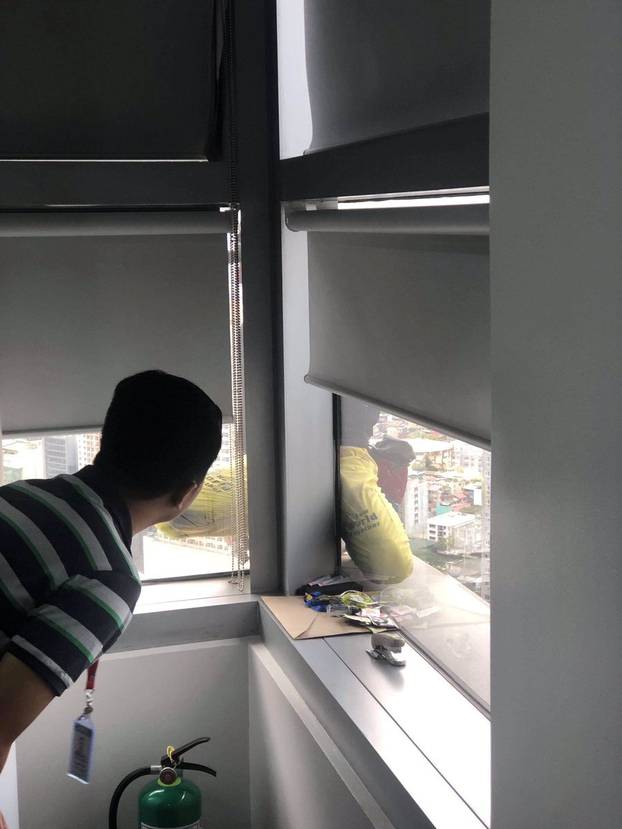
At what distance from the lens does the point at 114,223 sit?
98.6 inches

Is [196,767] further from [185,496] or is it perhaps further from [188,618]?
[185,496]

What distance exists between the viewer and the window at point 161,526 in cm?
266

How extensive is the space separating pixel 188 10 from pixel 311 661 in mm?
1639

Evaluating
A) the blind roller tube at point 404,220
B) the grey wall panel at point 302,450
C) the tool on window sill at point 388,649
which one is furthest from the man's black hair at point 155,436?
the grey wall panel at point 302,450

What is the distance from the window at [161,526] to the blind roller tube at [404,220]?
0.72 meters

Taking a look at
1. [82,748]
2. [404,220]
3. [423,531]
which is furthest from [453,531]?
[82,748]

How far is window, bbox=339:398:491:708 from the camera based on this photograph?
1862 millimetres

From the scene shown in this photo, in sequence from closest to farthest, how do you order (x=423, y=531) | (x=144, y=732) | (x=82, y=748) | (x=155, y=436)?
(x=155, y=436)
(x=82, y=748)
(x=423, y=531)
(x=144, y=732)

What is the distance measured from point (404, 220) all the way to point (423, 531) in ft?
2.35

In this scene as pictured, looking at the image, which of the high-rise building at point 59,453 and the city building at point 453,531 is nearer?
the city building at point 453,531

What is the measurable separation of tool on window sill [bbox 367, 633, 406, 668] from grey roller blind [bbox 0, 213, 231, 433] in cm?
82

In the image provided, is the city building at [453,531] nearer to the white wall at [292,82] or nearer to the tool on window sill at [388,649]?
the tool on window sill at [388,649]

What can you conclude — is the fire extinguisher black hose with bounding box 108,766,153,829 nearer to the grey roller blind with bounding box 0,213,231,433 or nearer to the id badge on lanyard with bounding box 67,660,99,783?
the id badge on lanyard with bounding box 67,660,99,783

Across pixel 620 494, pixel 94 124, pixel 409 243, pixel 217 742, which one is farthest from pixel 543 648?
pixel 94 124
